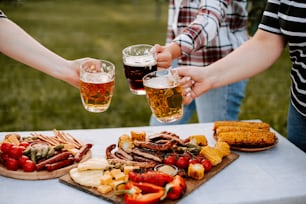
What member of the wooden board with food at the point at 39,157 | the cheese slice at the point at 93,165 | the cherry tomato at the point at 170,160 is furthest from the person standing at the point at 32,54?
the cherry tomato at the point at 170,160

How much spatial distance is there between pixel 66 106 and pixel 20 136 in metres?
3.90

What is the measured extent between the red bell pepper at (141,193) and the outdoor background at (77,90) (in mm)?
3841

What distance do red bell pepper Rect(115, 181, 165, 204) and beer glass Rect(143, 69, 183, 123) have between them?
1.48ft

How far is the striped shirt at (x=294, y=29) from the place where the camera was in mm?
2605

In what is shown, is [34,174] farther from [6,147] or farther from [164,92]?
[164,92]

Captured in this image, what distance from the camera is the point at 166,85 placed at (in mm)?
2520

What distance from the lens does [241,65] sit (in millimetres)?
2932

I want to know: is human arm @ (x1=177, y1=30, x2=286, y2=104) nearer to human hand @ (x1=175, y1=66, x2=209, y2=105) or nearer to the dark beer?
human hand @ (x1=175, y1=66, x2=209, y2=105)

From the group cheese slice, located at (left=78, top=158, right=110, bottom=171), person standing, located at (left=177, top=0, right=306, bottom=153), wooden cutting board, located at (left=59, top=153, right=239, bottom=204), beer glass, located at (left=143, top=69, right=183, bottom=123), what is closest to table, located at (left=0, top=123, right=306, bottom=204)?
wooden cutting board, located at (left=59, top=153, right=239, bottom=204)

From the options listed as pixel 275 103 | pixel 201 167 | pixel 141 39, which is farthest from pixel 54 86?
pixel 201 167

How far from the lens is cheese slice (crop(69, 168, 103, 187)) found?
2309 mm

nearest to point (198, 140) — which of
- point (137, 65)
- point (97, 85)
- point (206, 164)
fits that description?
point (206, 164)

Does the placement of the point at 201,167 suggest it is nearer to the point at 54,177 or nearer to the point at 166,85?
the point at 166,85

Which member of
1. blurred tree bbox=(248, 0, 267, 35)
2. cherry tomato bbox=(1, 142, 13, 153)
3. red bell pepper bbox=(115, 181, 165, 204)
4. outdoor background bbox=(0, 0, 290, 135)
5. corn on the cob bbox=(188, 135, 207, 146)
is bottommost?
outdoor background bbox=(0, 0, 290, 135)
